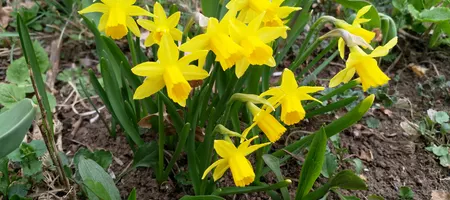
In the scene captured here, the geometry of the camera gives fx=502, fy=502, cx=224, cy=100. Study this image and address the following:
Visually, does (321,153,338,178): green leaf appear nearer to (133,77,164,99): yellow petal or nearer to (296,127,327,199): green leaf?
(296,127,327,199): green leaf

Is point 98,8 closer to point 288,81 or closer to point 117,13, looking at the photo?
point 117,13

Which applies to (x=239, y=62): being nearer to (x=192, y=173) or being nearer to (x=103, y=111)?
(x=192, y=173)

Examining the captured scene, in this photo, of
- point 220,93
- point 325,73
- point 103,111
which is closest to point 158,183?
point 220,93

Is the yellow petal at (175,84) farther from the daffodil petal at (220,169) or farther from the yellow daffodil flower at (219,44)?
the daffodil petal at (220,169)

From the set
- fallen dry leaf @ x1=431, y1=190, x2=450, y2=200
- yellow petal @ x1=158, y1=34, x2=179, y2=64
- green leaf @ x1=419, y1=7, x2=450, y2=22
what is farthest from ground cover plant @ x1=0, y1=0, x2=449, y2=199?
green leaf @ x1=419, y1=7, x2=450, y2=22

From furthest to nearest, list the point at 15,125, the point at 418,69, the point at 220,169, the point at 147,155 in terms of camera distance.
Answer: the point at 418,69
the point at 147,155
the point at 220,169
the point at 15,125

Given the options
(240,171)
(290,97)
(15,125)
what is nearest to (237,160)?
(240,171)

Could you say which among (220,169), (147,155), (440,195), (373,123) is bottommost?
(440,195)

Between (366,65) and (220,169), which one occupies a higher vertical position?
(366,65)
